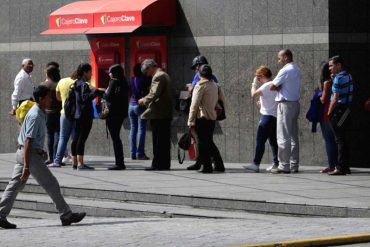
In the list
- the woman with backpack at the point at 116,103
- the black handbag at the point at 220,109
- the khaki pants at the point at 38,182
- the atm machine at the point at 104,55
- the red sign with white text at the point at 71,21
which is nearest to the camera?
the khaki pants at the point at 38,182

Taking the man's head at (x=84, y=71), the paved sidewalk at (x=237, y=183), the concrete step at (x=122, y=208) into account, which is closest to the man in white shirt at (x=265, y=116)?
the paved sidewalk at (x=237, y=183)

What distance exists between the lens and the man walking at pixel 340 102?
1656 centimetres

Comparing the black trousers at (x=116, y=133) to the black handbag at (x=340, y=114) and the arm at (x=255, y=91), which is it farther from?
the black handbag at (x=340, y=114)

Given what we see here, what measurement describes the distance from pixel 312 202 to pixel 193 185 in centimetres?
262

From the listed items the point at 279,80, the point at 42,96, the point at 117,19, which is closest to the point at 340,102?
the point at 279,80

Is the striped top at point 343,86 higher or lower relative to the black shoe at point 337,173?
higher

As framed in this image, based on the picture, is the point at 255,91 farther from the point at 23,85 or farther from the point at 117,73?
the point at 23,85

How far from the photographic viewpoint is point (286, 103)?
1720cm

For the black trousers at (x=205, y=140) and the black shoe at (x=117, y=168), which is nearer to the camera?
the black trousers at (x=205, y=140)

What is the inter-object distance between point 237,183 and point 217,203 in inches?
79.1

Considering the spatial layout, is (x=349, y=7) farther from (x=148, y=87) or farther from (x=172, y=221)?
(x=172, y=221)

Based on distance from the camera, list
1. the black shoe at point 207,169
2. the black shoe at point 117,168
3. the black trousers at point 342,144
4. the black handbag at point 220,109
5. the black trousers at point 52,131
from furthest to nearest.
Answer: the black trousers at point 52,131 → the black shoe at point 117,168 → the black handbag at point 220,109 → the black shoe at point 207,169 → the black trousers at point 342,144

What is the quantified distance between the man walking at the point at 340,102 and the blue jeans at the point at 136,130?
440 centimetres

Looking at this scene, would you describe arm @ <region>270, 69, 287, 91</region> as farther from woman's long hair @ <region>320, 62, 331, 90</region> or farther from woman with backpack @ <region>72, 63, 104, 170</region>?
woman with backpack @ <region>72, 63, 104, 170</region>
